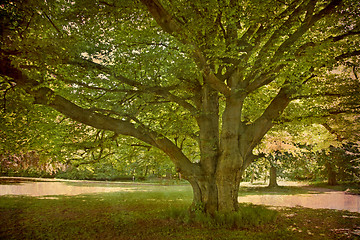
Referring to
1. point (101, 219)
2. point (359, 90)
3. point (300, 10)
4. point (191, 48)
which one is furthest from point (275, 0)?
point (101, 219)

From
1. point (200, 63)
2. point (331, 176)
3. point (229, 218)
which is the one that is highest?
point (200, 63)

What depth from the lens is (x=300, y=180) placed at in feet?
111

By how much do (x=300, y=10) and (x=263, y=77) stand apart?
226 centimetres

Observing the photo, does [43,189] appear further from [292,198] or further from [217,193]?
[292,198]

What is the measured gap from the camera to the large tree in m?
6.84

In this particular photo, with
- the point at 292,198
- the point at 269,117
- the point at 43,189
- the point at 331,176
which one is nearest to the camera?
the point at 269,117

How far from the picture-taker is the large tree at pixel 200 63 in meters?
6.84

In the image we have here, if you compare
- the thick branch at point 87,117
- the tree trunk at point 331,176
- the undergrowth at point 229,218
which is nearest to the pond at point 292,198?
the tree trunk at point 331,176

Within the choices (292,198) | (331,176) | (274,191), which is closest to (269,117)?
(292,198)

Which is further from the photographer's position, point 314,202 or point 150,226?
point 314,202

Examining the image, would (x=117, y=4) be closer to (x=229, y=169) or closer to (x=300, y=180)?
(x=229, y=169)

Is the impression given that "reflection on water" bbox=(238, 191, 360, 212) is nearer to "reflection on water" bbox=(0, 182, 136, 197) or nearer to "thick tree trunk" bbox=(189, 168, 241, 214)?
"thick tree trunk" bbox=(189, 168, 241, 214)

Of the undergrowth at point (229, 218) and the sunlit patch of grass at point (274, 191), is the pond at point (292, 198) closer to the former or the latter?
the sunlit patch of grass at point (274, 191)

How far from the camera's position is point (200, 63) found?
6934 mm
